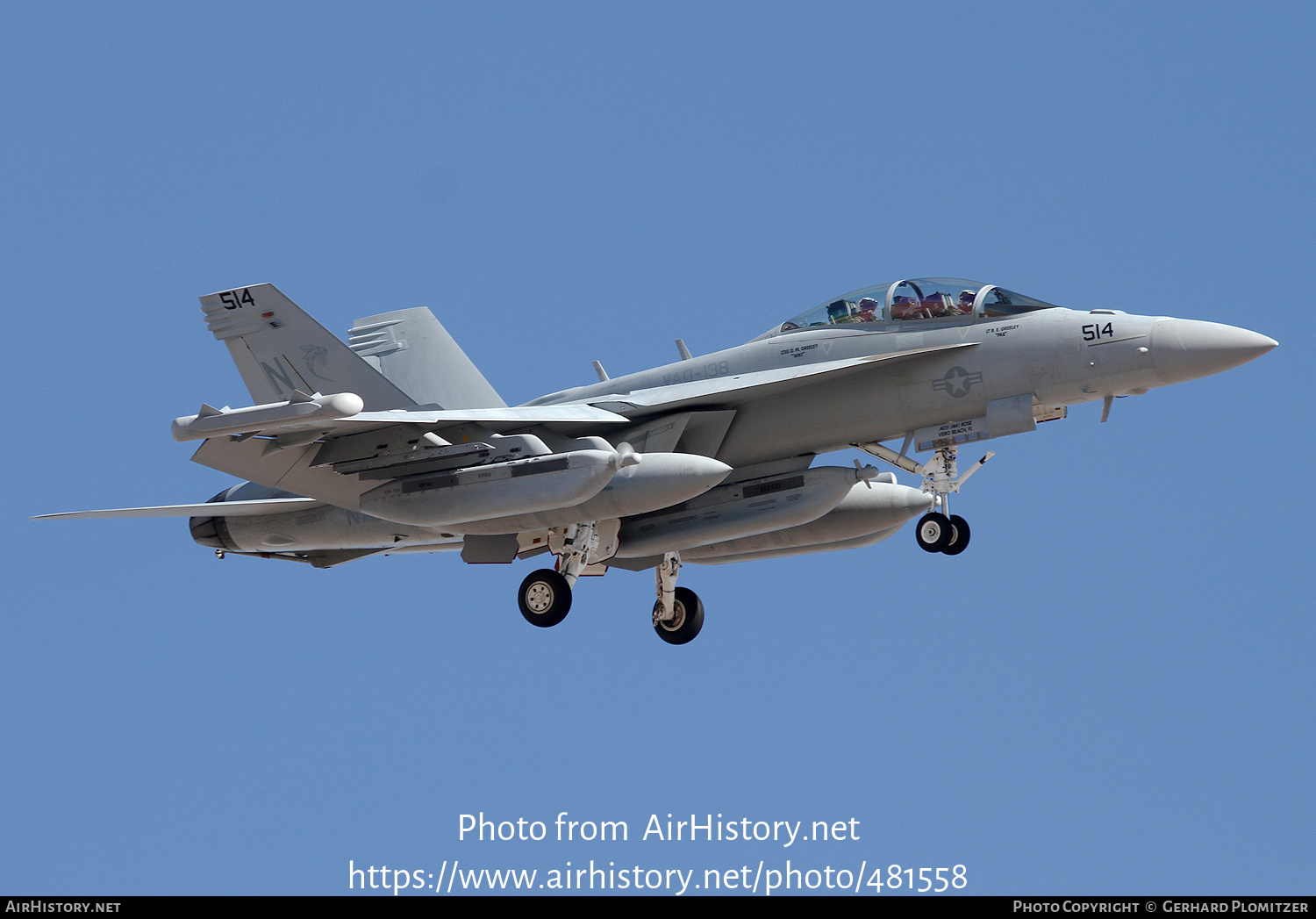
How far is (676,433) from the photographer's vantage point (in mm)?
17188

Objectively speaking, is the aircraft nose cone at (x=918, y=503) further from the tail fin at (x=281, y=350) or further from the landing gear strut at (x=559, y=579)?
the tail fin at (x=281, y=350)

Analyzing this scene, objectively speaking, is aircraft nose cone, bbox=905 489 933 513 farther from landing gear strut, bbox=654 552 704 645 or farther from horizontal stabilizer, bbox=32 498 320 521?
horizontal stabilizer, bbox=32 498 320 521

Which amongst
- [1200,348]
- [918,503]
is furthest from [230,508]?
[1200,348]

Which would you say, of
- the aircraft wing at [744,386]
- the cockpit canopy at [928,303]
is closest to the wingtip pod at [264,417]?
the aircraft wing at [744,386]

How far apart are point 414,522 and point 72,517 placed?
411 cm

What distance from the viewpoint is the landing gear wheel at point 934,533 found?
16.3 metres

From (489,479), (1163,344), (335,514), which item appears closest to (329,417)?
(489,479)

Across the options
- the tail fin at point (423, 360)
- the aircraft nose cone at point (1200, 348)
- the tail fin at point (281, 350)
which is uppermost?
the tail fin at point (423, 360)

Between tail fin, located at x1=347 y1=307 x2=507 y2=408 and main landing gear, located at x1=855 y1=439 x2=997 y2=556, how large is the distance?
249 inches

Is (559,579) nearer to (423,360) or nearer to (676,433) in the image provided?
(676,433)

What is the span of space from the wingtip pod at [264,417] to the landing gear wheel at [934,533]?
19.0 ft

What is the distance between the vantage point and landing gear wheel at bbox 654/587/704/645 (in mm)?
19641

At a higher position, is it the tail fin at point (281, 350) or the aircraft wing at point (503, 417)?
the tail fin at point (281, 350)
